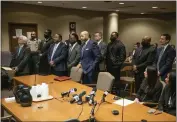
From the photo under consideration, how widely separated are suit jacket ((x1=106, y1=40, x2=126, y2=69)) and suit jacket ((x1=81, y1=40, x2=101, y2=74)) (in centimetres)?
A: 50

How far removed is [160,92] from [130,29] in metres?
7.39

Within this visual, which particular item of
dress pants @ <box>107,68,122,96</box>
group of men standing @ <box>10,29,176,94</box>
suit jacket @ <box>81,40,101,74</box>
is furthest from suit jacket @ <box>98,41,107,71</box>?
suit jacket @ <box>81,40,101,74</box>

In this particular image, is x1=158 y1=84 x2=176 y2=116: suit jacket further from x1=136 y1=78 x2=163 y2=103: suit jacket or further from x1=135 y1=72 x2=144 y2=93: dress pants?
x1=135 y1=72 x2=144 y2=93: dress pants

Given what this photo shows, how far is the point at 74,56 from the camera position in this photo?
4.63 metres

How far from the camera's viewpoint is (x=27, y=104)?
2502mm

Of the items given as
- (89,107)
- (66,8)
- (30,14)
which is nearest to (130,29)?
(66,8)

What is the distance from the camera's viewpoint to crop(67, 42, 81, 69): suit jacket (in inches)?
180

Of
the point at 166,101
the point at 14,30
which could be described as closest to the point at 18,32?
the point at 14,30

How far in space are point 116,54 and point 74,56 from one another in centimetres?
87

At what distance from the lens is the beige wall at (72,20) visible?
22.9ft

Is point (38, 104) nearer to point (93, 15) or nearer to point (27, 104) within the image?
point (27, 104)

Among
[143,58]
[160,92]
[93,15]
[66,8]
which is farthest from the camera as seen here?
[93,15]

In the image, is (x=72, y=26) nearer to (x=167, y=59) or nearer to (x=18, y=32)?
(x=18, y=32)

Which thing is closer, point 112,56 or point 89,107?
point 89,107
